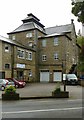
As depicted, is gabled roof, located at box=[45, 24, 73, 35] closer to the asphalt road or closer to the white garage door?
the white garage door

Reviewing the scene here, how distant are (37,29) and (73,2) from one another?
43.1 m

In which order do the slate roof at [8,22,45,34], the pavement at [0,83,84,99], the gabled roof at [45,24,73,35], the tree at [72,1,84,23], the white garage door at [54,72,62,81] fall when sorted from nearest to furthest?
the tree at [72,1,84,23], the pavement at [0,83,84,99], the white garage door at [54,72,62,81], the slate roof at [8,22,45,34], the gabled roof at [45,24,73,35]

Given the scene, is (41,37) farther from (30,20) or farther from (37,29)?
(30,20)

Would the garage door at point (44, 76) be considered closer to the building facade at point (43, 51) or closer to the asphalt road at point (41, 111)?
the building facade at point (43, 51)

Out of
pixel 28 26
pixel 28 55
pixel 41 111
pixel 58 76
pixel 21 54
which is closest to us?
pixel 41 111

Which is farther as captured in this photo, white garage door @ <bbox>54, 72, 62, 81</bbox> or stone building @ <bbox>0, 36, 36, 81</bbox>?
white garage door @ <bbox>54, 72, 62, 81</bbox>

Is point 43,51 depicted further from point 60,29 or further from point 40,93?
point 40,93

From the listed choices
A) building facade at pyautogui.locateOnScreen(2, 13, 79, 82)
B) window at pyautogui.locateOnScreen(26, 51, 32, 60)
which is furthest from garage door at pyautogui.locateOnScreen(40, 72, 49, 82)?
window at pyautogui.locateOnScreen(26, 51, 32, 60)

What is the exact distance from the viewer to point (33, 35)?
58.5 meters

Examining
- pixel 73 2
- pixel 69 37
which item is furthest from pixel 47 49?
pixel 73 2

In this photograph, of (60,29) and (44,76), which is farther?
(60,29)

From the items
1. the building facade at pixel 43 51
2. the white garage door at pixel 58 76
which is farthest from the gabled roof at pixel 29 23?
the white garage door at pixel 58 76

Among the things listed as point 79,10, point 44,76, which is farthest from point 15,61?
point 79,10

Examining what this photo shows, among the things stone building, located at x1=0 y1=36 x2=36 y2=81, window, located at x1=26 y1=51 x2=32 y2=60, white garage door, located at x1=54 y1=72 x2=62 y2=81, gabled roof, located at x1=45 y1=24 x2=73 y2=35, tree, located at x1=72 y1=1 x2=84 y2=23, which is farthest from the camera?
gabled roof, located at x1=45 y1=24 x2=73 y2=35
